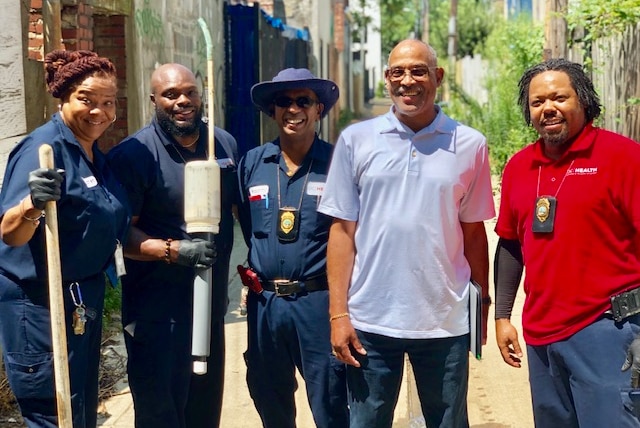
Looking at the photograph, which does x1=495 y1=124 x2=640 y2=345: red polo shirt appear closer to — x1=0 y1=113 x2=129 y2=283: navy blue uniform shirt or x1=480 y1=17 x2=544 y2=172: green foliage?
x1=0 y1=113 x2=129 y2=283: navy blue uniform shirt

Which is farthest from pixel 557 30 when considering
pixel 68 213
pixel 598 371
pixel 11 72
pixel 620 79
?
pixel 68 213

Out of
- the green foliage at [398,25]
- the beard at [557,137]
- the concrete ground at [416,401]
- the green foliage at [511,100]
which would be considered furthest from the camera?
the green foliage at [398,25]

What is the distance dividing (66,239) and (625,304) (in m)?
2.09

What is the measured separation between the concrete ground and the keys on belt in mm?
2013

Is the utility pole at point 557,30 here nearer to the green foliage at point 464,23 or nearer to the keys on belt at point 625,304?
the keys on belt at point 625,304

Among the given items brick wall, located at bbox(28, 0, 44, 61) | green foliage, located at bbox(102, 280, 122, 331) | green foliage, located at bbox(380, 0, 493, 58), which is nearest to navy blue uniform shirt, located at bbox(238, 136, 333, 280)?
brick wall, located at bbox(28, 0, 44, 61)

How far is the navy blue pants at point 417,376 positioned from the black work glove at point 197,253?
0.72m

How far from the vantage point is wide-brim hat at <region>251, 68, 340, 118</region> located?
14.9 feet

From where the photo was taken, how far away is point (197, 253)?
429cm

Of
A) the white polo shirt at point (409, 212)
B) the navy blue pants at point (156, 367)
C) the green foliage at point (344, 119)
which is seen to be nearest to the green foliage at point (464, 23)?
the green foliage at point (344, 119)

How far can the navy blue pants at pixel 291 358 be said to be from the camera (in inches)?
176

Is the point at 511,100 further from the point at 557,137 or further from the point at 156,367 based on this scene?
the point at 557,137

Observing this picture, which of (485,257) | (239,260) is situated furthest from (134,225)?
(239,260)

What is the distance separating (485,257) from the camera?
4.16 m
